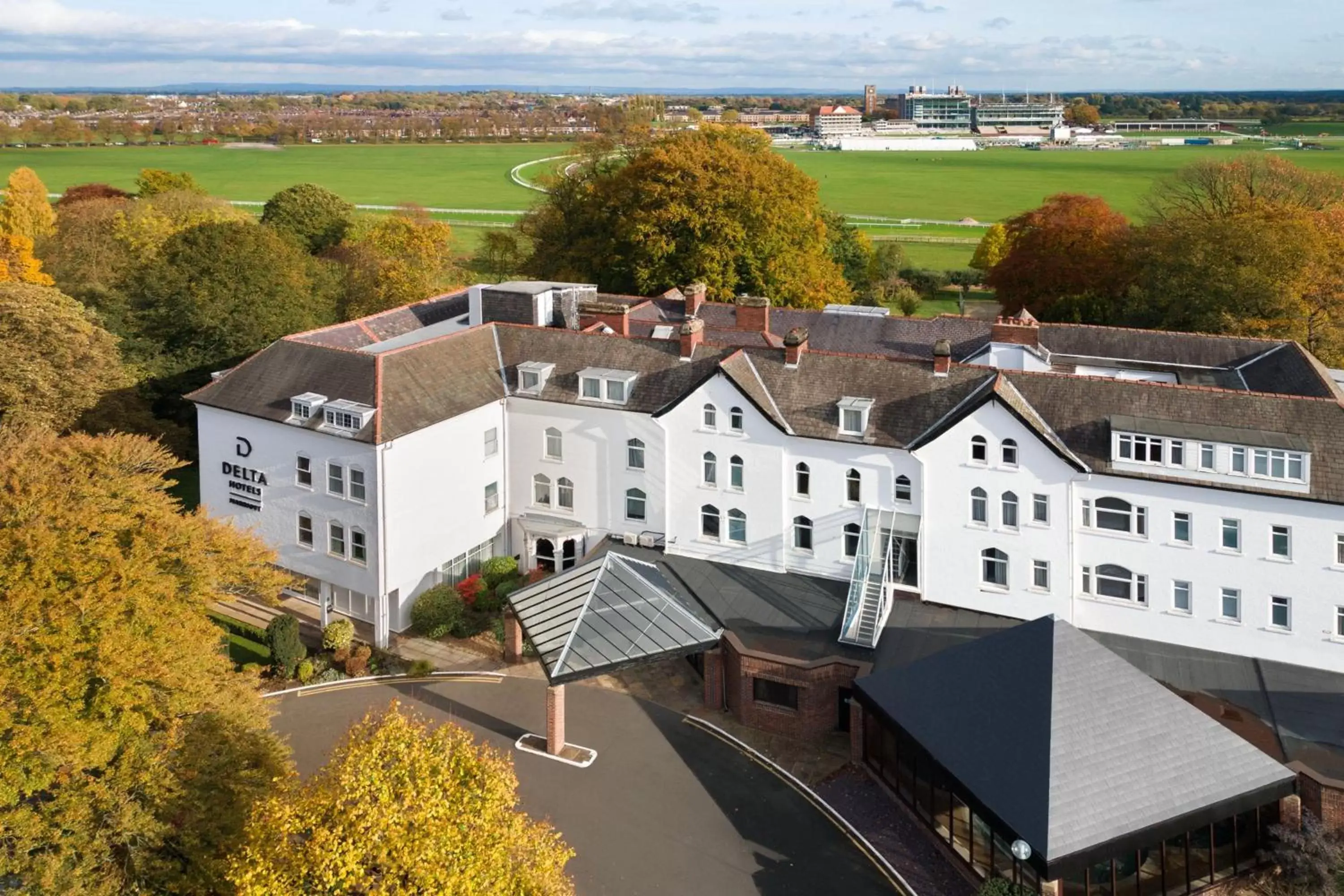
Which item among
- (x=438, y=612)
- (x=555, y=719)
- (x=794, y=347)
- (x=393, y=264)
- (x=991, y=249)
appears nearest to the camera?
(x=555, y=719)

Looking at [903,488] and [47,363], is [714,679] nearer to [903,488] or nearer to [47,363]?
[903,488]

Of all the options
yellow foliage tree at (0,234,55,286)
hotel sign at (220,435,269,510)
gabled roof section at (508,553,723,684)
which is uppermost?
yellow foliage tree at (0,234,55,286)

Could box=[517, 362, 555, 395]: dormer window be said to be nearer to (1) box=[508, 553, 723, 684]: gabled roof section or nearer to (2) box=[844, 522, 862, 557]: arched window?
(1) box=[508, 553, 723, 684]: gabled roof section

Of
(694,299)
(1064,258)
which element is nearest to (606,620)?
(694,299)

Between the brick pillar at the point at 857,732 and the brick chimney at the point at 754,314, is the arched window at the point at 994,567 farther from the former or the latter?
the brick chimney at the point at 754,314

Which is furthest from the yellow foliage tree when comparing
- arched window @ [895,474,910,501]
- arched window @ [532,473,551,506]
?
arched window @ [895,474,910,501]

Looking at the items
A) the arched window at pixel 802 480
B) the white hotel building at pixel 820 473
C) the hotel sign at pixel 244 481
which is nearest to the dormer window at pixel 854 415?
the white hotel building at pixel 820 473
